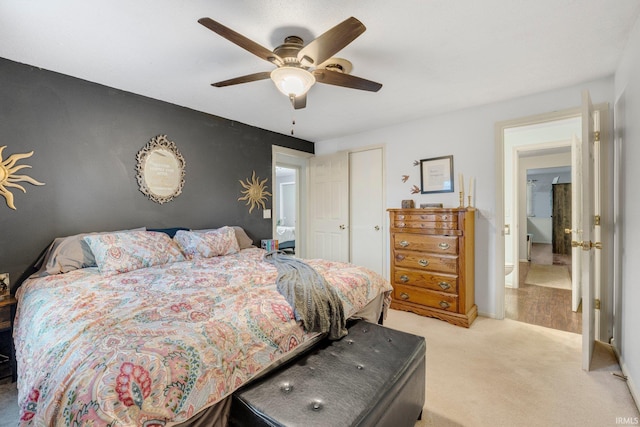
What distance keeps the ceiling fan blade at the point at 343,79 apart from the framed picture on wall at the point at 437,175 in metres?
1.80

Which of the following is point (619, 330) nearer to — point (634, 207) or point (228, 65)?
point (634, 207)

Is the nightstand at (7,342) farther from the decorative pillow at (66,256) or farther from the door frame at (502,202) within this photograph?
the door frame at (502,202)

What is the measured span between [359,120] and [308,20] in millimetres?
2020

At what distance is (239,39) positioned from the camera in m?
1.51

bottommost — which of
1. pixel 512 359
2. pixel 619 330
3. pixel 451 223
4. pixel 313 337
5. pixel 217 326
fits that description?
pixel 512 359

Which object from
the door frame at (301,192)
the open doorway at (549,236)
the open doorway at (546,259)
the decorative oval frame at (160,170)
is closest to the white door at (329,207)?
the door frame at (301,192)

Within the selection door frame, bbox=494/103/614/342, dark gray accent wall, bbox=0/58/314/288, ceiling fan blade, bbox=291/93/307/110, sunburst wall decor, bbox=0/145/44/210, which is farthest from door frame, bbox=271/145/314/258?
Answer: sunburst wall decor, bbox=0/145/44/210

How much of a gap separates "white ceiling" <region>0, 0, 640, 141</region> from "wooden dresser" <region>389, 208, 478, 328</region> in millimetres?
1290

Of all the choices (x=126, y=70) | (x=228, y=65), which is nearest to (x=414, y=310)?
(x=228, y=65)

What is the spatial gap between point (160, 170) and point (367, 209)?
2.70 metres

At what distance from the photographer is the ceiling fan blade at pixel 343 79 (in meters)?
1.88

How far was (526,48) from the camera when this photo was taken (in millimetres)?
2012

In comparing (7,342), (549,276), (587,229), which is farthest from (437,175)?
(7,342)

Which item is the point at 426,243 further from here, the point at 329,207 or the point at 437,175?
the point at 329,207
